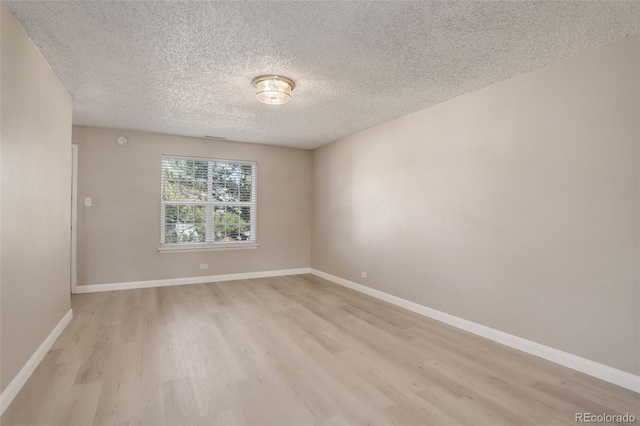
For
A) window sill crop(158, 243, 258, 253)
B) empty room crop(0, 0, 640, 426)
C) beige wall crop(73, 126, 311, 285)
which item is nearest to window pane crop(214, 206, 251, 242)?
window sill crop(158, 243, 258, 253)

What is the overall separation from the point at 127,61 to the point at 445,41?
245cm

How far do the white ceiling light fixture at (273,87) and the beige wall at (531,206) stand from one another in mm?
1687

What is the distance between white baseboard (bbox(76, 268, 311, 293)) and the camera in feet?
14.9

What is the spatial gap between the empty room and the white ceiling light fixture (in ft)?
0.10

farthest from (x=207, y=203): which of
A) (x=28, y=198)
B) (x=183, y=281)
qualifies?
(x=28, y=198)

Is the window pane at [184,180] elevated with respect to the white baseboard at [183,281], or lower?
elevated

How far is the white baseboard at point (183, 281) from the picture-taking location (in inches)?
179

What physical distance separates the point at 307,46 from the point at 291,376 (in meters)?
2.37

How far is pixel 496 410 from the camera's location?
1886 millimetres

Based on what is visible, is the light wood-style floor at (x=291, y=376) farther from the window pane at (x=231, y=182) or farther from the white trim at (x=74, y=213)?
the window pane at (x=231, y=182)

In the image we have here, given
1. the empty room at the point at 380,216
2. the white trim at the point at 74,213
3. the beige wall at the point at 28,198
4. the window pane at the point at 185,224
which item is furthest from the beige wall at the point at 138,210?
the beige wall at the point at 28,198

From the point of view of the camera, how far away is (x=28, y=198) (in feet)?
7.27

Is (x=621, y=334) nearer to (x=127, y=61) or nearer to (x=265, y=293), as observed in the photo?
(x=265, y=293)

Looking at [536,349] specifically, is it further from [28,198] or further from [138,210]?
[138,210]
